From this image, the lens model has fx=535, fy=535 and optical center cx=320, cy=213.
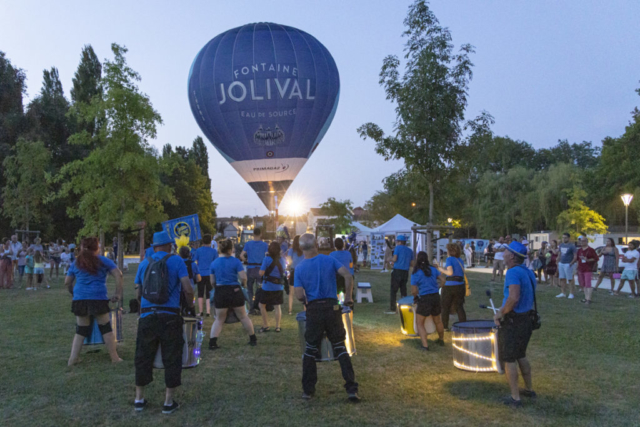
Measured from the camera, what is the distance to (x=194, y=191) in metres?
63.0

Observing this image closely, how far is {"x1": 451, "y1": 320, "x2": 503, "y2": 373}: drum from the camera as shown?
6.73m

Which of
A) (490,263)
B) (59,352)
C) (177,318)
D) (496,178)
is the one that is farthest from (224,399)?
(496,178)

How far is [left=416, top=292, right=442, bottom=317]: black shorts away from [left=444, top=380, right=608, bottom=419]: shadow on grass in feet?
6.23

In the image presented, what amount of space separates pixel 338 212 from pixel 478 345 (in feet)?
167

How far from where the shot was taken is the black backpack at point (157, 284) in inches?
217

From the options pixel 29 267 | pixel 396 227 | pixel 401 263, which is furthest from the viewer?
pixel 396 227

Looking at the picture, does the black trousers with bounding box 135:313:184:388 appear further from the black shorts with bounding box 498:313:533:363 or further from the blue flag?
the blue flag

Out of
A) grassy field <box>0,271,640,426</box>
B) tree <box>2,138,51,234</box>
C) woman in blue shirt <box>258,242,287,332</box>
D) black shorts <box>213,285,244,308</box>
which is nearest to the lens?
grassy field <box>0,271,640,426</box>

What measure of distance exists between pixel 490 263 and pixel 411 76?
24148mm

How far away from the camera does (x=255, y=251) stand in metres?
11.1

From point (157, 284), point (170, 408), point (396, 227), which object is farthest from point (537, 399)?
point (396, 227)

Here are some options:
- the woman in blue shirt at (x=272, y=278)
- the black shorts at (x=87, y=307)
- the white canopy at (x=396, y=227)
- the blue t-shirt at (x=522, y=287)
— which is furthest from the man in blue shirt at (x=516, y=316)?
the white canopy at (x=396, y=227)

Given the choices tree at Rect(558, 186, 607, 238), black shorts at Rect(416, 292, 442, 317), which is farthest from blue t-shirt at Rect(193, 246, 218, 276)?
tree at Rect(558, 186, 607, 238)

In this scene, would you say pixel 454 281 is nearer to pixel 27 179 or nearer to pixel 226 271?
pixel 226 271
